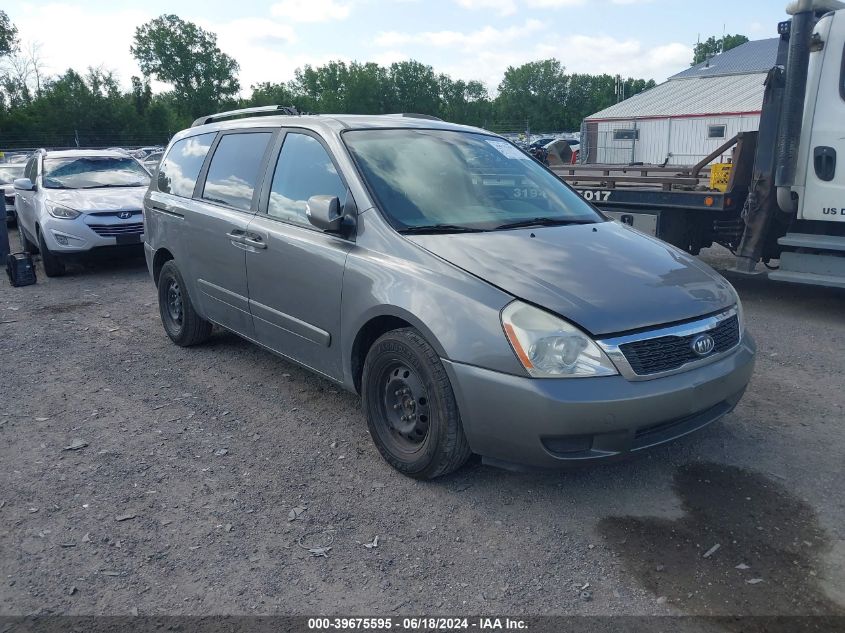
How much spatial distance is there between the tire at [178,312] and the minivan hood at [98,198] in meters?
4.00

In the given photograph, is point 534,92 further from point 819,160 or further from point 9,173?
point 819,160

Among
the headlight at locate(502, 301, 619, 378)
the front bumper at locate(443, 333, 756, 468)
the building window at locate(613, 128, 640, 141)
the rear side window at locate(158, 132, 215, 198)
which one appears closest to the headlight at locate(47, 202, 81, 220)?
the rear side window at locate(158, 132, 215, 198)

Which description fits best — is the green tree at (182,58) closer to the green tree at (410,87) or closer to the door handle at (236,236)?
the green tree at (410,87)

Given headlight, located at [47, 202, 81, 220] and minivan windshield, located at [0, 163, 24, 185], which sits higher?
minivan windshield, located at [0, 163, 24, 185]

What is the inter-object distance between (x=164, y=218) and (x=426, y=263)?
3144 mm

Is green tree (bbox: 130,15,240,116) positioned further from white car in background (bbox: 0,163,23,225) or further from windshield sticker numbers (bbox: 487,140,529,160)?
windshield sticker numbers (bbox: 487,140,529,160)

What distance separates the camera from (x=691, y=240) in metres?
8.29

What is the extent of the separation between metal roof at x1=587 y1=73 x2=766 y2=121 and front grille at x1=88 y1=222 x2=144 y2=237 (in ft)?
86.4

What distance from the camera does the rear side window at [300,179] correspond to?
4.11 meters

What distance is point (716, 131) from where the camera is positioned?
29.5 metres

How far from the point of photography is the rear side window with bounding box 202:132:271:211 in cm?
470

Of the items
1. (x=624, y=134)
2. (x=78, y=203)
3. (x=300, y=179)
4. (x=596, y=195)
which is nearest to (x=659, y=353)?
(x=300, y=179)

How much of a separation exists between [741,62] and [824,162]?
35857mm

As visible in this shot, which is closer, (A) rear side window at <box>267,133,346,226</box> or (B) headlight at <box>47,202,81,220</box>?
(A) rear side window at <box>267,133,346,226</box>
